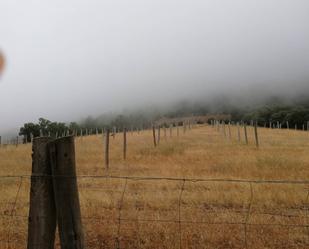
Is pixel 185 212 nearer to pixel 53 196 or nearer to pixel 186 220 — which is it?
pixel 186 220

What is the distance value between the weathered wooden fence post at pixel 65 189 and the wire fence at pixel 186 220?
0.64 ft

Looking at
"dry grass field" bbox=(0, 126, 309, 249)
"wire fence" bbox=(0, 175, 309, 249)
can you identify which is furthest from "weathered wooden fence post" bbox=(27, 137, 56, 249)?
"dry grass field" bbox=(0, 126, 309, 249)

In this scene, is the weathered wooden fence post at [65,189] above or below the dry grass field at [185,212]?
above

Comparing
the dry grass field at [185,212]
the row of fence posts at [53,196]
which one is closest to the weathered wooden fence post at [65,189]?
the row of fence posts at [53,196]

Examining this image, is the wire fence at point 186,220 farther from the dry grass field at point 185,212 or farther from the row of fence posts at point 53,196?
the row of fence posts at point 53,196

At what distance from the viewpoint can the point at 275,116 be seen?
284ft

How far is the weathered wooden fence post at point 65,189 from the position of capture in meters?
4.45

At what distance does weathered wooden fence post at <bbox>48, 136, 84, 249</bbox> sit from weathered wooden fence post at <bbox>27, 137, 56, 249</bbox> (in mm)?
112

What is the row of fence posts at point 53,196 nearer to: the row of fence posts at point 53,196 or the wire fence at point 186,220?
Result: the row of fence posts at point 53,196

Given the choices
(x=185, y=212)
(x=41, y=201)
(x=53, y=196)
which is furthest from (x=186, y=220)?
(x=41, y=201)

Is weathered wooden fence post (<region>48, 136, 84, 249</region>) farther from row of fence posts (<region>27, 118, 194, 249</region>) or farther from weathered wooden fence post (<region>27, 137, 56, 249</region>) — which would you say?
weathered wooden fence post (<region>27, 137, 56, 249</region>)

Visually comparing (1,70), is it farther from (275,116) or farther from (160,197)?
(275,116)

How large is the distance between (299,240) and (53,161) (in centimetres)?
398

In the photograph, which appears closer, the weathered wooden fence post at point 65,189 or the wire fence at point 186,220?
the weathered wooden fence post at point 65,189
